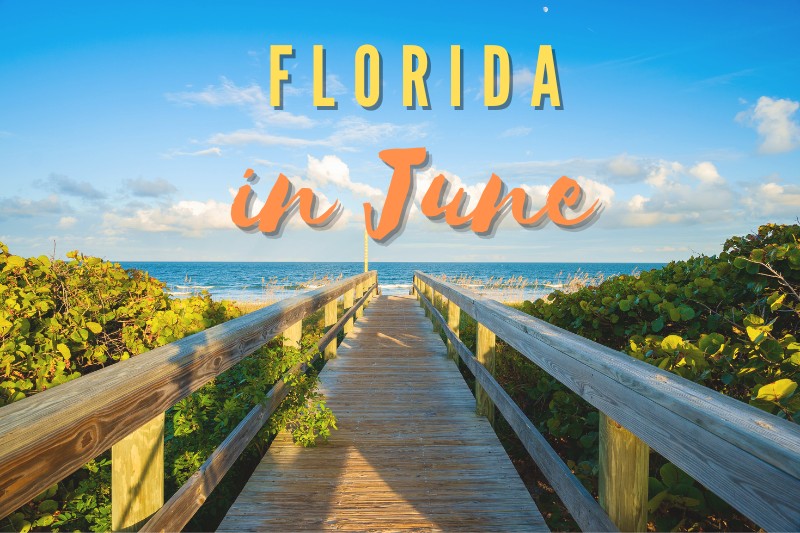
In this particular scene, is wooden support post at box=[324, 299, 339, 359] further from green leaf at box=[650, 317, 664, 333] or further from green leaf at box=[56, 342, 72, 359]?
green leaf at box=[650, 317, 664, 333]

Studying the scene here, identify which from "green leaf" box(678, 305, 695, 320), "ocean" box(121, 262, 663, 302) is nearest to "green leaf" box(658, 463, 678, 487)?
"green leaf" box(678, 305, 695, 320)

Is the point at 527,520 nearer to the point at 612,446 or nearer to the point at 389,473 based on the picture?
the point at 389,473

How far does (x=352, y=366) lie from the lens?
233 inches

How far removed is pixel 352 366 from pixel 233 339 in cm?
361

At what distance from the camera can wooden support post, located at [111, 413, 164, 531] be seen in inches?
59.0

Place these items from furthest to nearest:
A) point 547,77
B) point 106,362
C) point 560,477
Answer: point 547,77 < point 106,362 < point 560,477

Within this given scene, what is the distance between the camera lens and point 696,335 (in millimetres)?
3086

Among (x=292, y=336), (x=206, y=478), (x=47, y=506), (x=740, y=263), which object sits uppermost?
(x=740, y=263)

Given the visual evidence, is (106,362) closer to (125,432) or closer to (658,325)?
(125,432)

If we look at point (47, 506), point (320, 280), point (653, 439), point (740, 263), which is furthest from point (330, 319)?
point (320, 280)

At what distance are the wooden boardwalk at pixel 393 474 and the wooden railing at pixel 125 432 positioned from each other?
1.62 ft

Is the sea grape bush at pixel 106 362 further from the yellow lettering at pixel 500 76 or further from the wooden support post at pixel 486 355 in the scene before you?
the yellow lettering at pixel 500 76

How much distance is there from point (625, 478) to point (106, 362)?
3.81 metres

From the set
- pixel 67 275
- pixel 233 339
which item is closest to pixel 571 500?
pixel 233 339
